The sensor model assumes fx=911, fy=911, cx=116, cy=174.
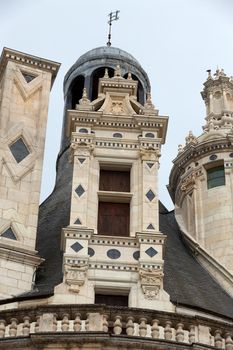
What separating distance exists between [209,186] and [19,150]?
19.7ft

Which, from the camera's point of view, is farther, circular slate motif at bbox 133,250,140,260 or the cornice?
the cornice

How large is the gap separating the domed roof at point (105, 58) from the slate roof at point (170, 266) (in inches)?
300

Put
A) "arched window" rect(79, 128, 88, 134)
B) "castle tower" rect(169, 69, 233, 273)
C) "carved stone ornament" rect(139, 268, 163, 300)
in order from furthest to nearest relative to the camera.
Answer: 1. "castle tower" rect(169, 69, 233, 273)
2. "arched window" rect(79, 128, 88, 134)
3. "carved stone ornament" rect(139, 268, 163, 300)

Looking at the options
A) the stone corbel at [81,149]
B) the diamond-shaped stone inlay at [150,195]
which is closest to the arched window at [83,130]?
the stone corbel at [81,149]

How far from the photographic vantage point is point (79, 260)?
1745cm

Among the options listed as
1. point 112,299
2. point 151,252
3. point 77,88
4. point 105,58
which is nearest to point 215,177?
point 151,252

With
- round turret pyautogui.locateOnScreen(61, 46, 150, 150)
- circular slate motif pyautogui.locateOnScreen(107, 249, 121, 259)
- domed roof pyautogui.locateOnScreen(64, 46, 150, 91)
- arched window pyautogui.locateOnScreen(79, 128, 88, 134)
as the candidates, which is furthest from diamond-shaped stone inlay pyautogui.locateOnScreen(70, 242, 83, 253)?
domed roof pyautogui.locateOnScreen(64, 46, 150, 91)

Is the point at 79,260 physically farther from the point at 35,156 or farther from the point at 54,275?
the point at 35,156

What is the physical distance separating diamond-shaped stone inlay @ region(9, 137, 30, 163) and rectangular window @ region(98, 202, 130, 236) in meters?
2.10

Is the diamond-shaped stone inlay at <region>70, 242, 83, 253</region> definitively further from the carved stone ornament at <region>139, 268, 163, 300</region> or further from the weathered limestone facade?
the carved stone ornament at <region>139, 268, 163, 300</region>

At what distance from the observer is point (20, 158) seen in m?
19.8

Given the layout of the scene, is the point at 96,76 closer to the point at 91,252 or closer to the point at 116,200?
the point at 116,200

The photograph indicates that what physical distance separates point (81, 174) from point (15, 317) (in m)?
4.21

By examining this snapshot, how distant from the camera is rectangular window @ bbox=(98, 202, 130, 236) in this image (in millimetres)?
18594
